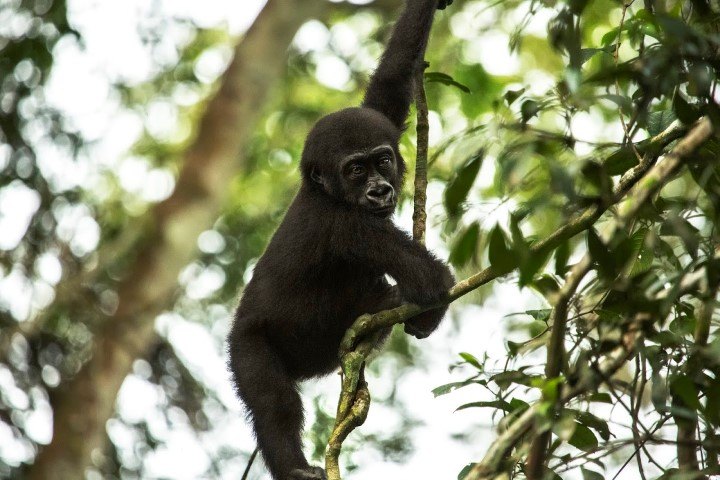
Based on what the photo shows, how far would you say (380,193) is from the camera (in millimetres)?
6141

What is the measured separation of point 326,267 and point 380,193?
2.20 ft

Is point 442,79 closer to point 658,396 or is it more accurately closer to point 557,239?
point 557,239

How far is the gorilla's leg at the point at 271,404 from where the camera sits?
555 cm

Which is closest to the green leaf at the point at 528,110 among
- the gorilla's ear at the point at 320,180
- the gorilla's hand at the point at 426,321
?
the gorilla's hand at the point at 426,321

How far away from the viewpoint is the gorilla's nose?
6.12 metres

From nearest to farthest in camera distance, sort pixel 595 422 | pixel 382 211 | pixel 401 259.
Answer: pixel 595 422, pixel 401 259, pixel 382 211

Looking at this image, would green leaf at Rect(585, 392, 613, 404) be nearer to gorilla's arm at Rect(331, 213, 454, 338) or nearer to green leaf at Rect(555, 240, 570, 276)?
green leaf at Rect(555, 240, 570, 276)

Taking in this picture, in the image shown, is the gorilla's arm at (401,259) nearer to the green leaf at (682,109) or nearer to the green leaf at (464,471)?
the green leaf at (464,471)

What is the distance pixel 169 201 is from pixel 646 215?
33.6 feet

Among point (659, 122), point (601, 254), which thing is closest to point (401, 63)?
point (659, 122)

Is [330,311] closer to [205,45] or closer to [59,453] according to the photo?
[59,453]

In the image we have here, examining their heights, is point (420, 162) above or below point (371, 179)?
above

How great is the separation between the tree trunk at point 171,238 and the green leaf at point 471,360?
838 cm

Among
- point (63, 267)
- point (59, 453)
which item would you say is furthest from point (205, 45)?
point (59, 453)
